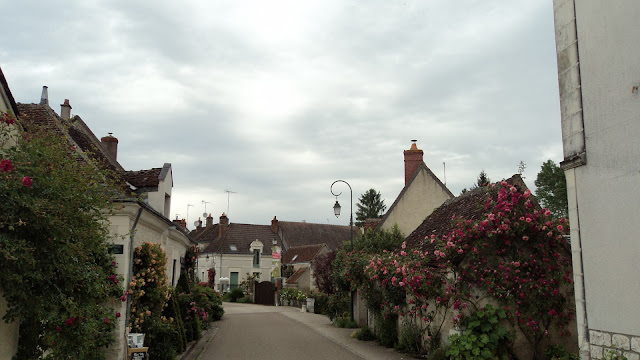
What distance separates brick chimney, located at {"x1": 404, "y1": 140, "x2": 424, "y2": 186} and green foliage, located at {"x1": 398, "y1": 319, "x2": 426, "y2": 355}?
10552 millimetres

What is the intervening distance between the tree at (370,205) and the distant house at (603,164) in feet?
202

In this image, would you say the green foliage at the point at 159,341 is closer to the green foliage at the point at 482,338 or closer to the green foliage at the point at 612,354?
the green foliage at the point at 482,338

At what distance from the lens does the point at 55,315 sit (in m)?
5.93

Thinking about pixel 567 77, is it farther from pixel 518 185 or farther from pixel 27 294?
pixel 27 294

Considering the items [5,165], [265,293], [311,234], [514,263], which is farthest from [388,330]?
[311,234]

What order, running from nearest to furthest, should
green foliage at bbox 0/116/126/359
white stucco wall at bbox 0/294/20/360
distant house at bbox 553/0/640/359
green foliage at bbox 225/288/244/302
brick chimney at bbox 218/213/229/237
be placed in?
green foliage at bbox 0/116/126/359 → white stucco wall at bbox 0/294/20/360 → distant house at bbox 553/0/640/359 → green foliage at bbox 225/288/244/302 → brick chimney at bbox 218/213/229/237

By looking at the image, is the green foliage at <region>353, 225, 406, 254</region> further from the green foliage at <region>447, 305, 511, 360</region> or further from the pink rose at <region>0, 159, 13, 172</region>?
the pink rose at <region>0, 159, 13, 172</region>

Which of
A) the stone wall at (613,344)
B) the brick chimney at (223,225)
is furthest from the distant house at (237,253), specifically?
the stone wall at (613,344)

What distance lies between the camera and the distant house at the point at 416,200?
901 inches

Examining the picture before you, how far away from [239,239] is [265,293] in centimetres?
994

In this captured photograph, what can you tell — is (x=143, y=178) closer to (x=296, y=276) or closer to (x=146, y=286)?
(x=146, y=286)

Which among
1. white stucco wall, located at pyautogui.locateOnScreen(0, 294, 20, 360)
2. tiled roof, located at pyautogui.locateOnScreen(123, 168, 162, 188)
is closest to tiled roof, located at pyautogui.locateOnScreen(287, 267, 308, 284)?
tiled roof, located at pyautogui.locateOnScreen(123, 168, 162, 188)

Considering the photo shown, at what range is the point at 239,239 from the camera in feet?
167

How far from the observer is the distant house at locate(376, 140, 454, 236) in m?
22.9
